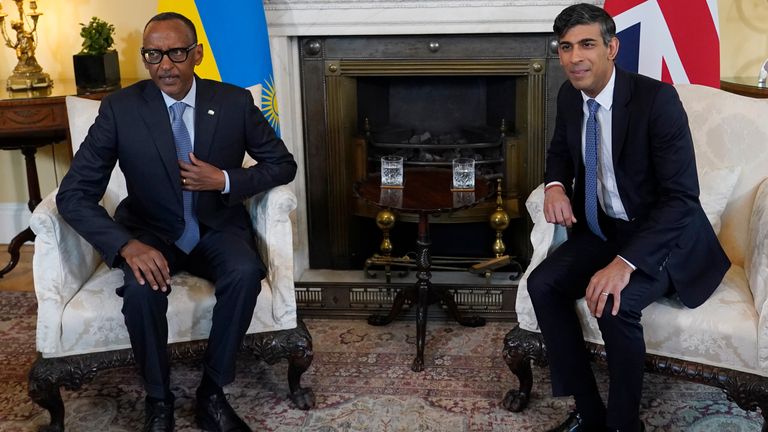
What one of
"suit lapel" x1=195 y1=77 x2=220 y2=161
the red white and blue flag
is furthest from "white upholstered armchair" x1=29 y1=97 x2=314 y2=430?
the red white and blue flag

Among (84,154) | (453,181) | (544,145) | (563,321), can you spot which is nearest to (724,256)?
(563,321)

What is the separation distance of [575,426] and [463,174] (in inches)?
36.7

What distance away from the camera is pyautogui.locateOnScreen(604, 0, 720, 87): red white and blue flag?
10.3 feet

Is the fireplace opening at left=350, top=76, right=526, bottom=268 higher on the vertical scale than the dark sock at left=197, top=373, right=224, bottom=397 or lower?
higher

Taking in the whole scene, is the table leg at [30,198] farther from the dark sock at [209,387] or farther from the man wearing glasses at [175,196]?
the dark sock at [209,387]

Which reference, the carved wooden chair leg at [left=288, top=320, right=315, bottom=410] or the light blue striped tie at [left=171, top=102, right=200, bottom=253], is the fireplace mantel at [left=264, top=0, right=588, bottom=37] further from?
the carved wooden chair leg at [left=288, top=320, right=315, bottom=410]

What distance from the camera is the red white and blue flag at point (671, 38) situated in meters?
3.15

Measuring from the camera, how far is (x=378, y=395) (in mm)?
2789

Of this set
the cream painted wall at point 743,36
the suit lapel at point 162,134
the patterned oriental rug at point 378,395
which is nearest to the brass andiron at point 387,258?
the patterned oriental rug at point 378,395

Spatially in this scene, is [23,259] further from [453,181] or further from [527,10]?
[527,10]

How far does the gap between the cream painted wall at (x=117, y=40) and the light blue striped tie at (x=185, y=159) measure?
1417 mm

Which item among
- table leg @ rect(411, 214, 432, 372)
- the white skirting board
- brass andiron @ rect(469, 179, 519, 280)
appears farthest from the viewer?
the white skirting board

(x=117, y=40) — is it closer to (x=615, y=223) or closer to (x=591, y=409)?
(x=615, y=223)

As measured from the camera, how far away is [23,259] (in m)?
4.14
